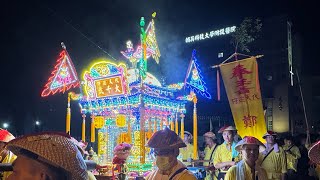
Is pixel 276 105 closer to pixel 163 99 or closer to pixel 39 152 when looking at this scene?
pixel 163 99

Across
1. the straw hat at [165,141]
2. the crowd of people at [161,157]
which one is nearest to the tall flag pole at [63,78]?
the crowd of people at [161,157]

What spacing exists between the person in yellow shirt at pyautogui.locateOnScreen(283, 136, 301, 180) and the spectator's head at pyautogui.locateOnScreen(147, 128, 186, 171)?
304 inches

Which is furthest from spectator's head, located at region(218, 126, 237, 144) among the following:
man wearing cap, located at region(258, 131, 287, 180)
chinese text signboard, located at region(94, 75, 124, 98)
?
chinese text signboard, located at region(94, 75, 124, 98)

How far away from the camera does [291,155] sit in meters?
11.9

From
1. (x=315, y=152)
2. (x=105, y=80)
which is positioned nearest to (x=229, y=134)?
(x=105, y=80)

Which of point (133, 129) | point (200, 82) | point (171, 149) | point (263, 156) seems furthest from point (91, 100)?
point (171, 149)

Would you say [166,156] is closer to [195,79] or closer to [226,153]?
[226,153]

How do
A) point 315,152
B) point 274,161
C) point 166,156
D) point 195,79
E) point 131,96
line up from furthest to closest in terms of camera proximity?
point 195,79
point 131,96
point 274,161
point 166,156
point 315,152

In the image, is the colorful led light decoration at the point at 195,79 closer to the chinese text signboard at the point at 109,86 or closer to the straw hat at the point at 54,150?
the chinese text signboard at the point at 109,86

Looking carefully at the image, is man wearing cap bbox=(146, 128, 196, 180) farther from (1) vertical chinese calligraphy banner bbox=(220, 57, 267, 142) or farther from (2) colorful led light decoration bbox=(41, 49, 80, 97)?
(2) colorful led light decoration bbox=(41, 49, 80, 97)

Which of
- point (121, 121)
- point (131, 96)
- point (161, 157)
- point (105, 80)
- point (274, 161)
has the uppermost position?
point (105, 80)

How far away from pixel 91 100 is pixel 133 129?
2048 millimetres

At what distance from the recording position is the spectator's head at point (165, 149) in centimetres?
473

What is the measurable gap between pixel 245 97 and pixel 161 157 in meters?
4.92
